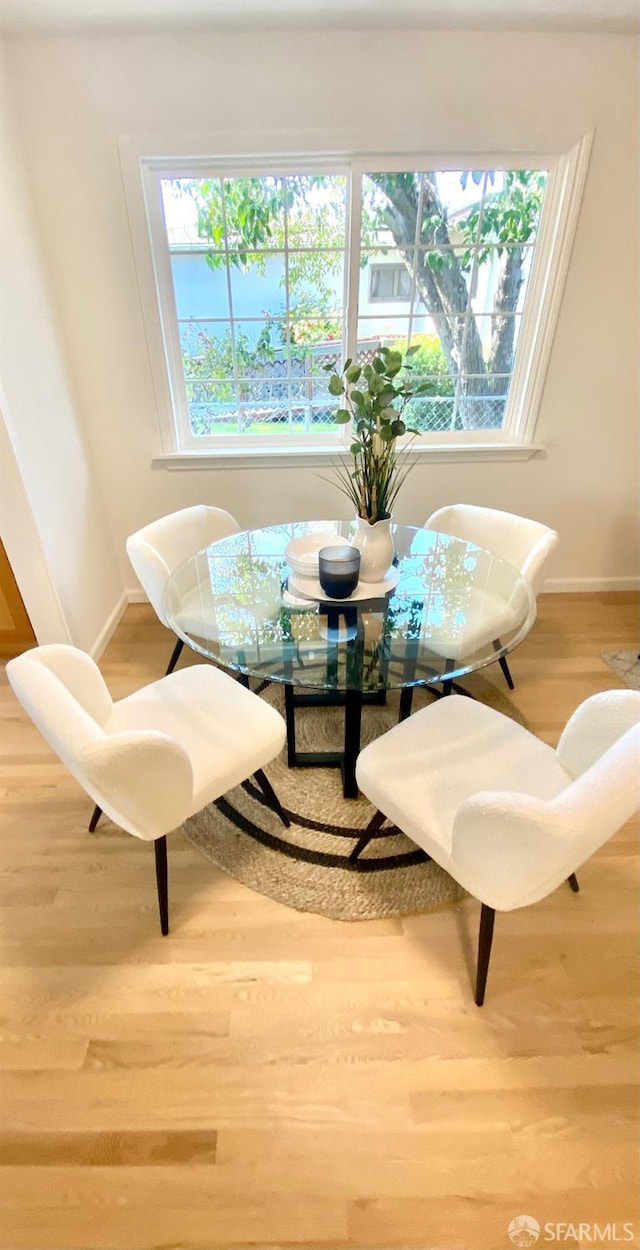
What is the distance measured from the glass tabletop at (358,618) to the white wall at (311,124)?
1.17 metres

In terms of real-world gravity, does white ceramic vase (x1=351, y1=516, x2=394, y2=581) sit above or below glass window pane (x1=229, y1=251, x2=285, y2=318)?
below

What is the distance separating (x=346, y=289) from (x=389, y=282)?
0.20 metres

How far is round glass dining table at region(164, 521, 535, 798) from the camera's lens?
57.0 inches

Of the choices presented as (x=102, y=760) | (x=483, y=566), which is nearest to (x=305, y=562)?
(x=483, y=566)

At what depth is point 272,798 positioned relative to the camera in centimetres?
169

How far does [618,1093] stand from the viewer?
3.88 feet

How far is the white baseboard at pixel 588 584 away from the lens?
3.03 m

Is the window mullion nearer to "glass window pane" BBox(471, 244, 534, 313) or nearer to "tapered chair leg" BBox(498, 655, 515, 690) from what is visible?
"glass window pane" BBox(471, 244, 534, 313)

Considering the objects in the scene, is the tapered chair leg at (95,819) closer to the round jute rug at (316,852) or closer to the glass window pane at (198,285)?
the round jute rug at (316,852)

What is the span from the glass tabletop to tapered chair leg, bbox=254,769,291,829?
1.33 feet

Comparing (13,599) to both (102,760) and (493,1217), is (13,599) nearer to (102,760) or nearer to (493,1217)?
(102,760)

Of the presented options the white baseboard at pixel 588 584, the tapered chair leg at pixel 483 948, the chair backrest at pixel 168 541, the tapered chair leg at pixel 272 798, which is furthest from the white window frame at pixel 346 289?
the tapered chair leg at pixel 483 948

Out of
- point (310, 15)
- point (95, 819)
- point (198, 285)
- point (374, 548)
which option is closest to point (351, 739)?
point (374, 548)

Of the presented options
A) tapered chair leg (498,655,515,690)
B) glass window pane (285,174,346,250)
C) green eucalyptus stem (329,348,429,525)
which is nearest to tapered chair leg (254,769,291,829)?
green eucalyptus stem (329,348,429,525)
